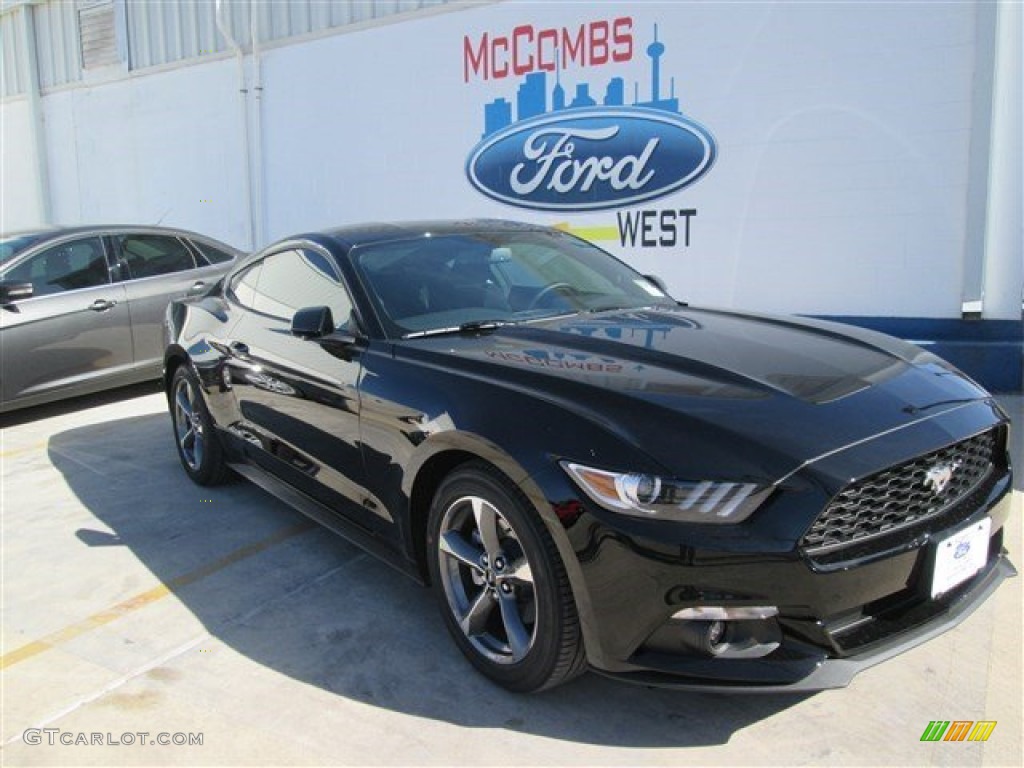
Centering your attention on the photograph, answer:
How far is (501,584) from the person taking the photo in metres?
2.69

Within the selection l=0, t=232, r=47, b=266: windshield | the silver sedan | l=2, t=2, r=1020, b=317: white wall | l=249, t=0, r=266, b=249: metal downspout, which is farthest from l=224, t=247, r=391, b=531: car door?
l=249, t=0, r=266, b=249: metal downspout

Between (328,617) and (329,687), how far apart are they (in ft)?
1.68

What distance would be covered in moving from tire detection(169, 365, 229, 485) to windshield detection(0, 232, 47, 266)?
2.52 meters

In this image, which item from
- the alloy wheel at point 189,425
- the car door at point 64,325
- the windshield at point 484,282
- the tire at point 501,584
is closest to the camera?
the tire at point 501,584

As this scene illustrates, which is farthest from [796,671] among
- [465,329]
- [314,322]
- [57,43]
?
[57,43]

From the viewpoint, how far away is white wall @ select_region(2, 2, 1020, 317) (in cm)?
658

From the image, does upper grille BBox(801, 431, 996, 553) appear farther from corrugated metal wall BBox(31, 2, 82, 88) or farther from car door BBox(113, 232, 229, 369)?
corrugated metal wall BBox(31, 2, 82, 88)

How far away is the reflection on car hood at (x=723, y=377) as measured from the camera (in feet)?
7.65

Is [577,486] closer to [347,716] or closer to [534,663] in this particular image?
[534,663]

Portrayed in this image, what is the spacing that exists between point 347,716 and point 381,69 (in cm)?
826

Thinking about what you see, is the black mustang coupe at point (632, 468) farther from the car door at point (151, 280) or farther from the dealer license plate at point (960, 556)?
the car door at point (151, 280)

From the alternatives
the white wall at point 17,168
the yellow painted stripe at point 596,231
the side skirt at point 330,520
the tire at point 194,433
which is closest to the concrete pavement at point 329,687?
the side skirt at point 330,520

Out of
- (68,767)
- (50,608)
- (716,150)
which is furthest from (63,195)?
(68,767)

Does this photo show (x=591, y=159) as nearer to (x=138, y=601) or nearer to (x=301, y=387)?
(x=301, y=387)
